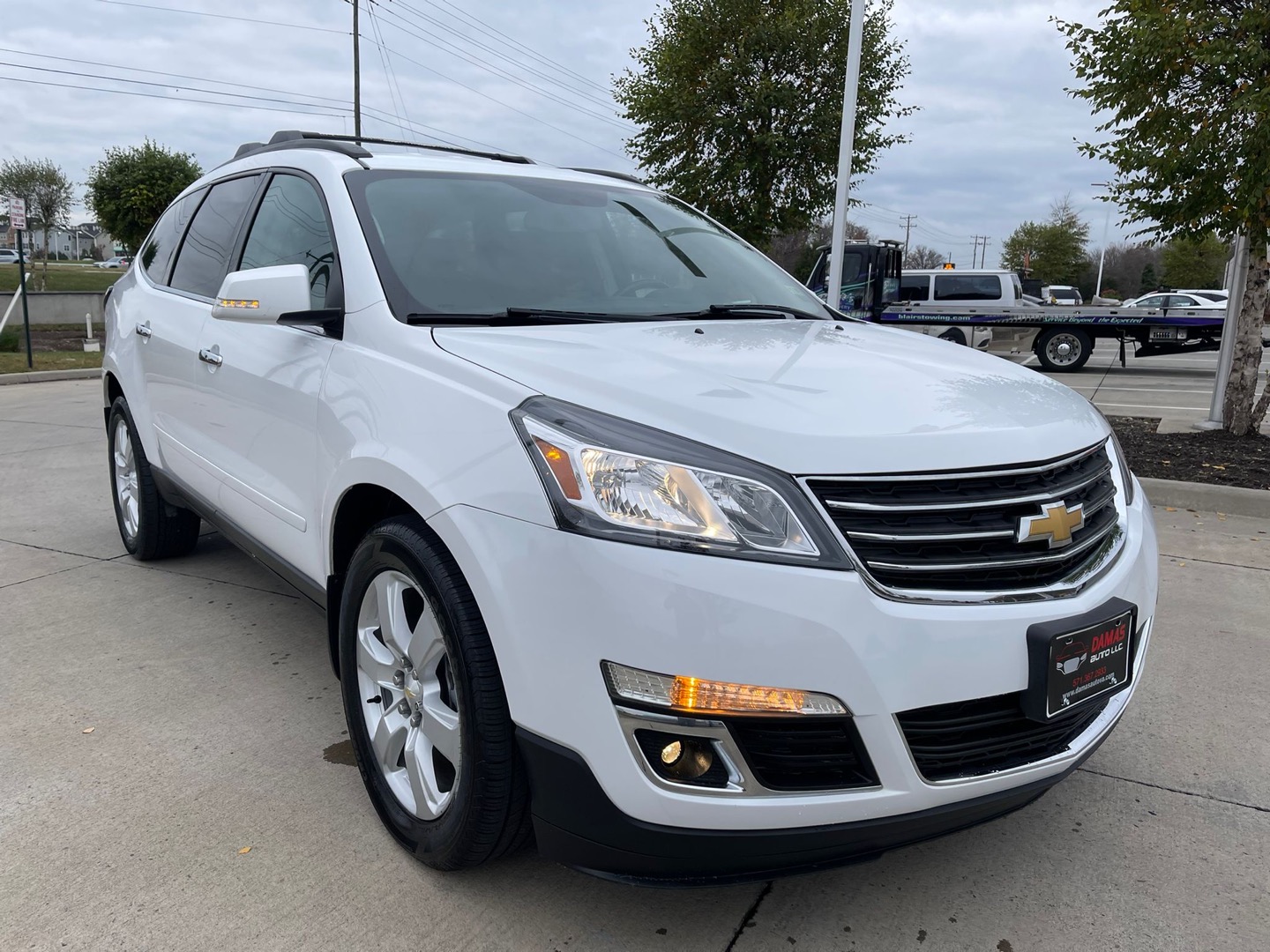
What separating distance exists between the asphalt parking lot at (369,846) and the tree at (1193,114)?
4842 millimetres

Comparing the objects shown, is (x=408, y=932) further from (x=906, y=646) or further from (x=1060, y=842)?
(x=1060, y=842)

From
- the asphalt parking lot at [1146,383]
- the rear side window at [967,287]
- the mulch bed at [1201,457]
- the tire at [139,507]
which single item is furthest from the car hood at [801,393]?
the rear side window at [967,287]

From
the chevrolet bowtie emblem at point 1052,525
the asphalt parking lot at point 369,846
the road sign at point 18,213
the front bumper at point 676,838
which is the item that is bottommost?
the asphalt parking lot at point 369,846

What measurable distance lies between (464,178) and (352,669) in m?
1.63

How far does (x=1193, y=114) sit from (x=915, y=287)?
13115mm

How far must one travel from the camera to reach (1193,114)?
7418 mm

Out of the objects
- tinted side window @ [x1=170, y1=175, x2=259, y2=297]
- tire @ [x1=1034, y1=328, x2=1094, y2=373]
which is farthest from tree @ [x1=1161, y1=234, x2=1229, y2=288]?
tinted side window @ [x1=170, y1=175, x2=259, y2=297]

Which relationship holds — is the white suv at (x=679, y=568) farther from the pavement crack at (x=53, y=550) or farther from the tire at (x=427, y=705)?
the pavement crack at (x=53, y=550)

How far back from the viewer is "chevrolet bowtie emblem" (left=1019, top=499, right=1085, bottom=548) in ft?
6.41

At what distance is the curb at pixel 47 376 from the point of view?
13266 millimetres

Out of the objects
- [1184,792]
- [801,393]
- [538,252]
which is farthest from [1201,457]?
[801,393]

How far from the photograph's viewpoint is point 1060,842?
2535mm

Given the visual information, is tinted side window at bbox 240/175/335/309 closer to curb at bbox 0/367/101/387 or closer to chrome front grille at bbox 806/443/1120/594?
chrome front grille at bbox 806/443/1120/594

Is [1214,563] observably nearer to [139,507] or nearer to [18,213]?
[139,507]
